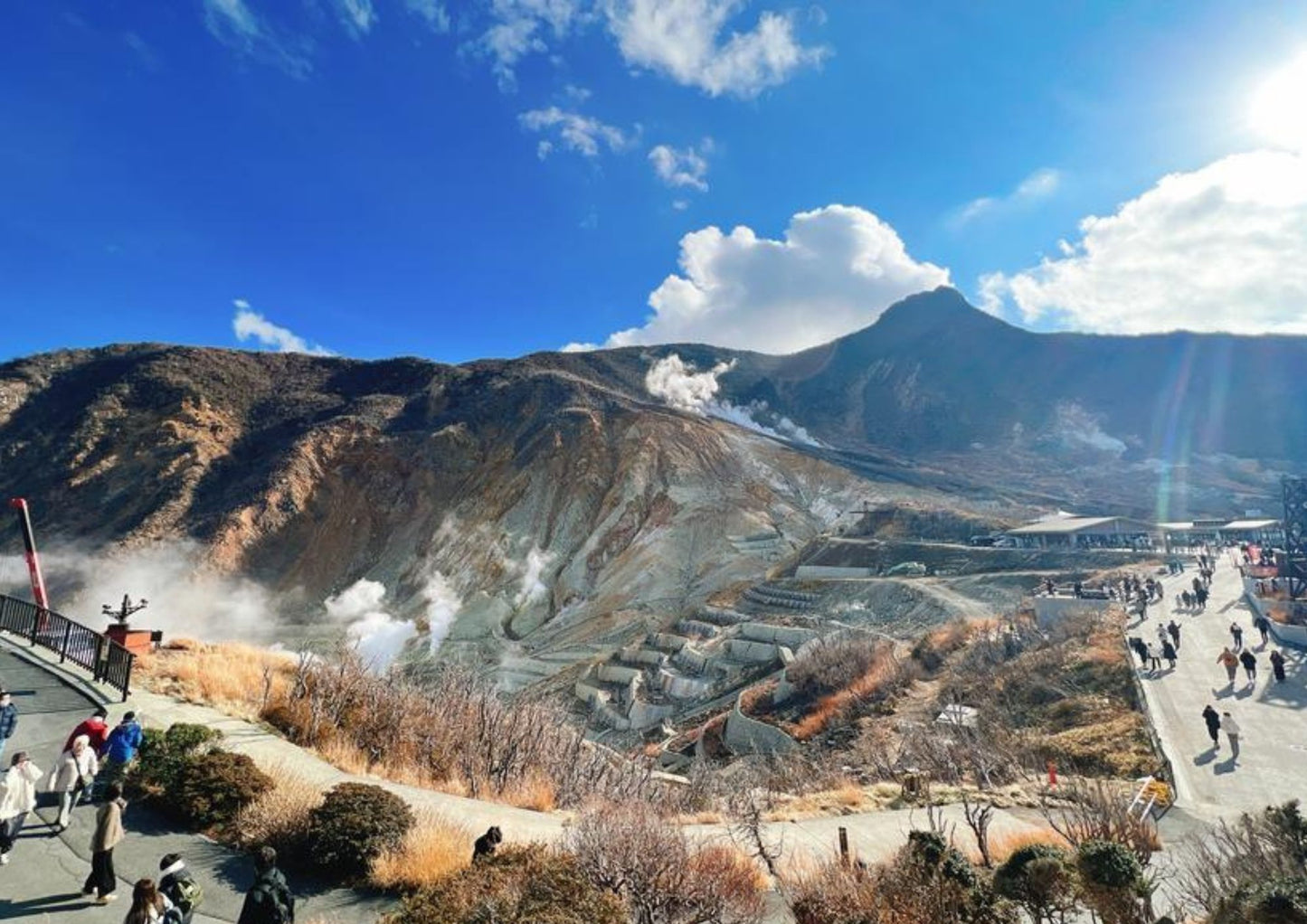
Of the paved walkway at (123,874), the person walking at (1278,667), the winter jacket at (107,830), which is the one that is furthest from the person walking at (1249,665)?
the winter jacket at (107,830)

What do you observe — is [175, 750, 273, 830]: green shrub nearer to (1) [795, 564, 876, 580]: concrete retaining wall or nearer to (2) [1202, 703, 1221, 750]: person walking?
(2) [1202, 703, 1221, 750]: person walking

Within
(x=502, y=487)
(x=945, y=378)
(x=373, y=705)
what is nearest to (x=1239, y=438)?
(x=945, y=378)

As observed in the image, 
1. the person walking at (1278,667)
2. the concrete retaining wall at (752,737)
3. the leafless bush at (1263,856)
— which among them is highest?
the leafless bush at (1263,856)

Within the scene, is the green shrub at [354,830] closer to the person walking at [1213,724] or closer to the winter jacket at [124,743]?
the winter jacket at [124,743]

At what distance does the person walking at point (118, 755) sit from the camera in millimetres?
9180

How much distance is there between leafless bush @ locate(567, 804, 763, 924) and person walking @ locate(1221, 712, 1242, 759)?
13.0m

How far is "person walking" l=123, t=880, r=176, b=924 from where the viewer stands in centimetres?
533

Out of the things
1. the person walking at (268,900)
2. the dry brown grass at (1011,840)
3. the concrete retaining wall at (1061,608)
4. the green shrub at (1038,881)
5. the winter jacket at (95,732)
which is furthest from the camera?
the concrete retaining wall at (1061,608)

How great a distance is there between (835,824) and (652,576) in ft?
138

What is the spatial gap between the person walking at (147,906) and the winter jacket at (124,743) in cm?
466

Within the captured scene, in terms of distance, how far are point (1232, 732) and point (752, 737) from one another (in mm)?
15479

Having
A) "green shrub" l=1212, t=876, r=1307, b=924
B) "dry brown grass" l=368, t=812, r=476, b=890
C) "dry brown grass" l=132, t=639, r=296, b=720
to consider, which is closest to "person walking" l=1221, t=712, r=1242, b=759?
"green shrub" l=1212, t=876, r=1307, b=924

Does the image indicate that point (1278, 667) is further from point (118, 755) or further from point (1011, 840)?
point (118, 755)

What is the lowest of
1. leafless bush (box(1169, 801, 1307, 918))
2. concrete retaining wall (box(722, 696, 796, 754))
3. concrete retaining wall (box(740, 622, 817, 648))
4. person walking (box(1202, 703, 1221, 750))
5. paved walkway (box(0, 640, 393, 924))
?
→ concrete retaining wall (box(722, 696, 796, 754))
